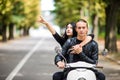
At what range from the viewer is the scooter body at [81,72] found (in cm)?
713

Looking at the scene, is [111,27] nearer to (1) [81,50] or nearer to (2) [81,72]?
(1) [81,50]

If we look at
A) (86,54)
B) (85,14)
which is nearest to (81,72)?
(86,54)

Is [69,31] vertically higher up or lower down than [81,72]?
higher up

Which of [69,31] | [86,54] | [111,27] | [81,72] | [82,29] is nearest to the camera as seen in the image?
[81,72]

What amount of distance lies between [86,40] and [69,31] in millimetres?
1782

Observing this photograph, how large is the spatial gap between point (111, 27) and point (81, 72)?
87.4 feet

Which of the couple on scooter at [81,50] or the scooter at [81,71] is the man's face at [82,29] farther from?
the scooter at [81,71]

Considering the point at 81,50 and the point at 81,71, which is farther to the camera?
the point at 81,50

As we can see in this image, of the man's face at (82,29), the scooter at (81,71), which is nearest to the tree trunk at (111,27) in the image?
the man's face at (82,29)

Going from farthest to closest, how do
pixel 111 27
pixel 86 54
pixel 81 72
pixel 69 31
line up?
pixel 111 27 → pixel 69 31 → pixel 86 54 → pixel 81 72

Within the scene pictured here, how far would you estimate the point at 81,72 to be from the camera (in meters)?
7.16

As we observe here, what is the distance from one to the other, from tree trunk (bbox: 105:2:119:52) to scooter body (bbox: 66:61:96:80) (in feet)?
82.7

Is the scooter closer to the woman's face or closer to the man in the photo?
the man

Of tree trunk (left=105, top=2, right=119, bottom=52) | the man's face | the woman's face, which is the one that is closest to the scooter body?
the man's face
